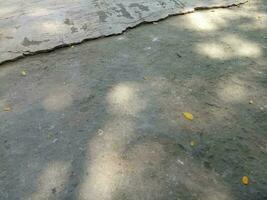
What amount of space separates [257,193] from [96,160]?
3.29 ft

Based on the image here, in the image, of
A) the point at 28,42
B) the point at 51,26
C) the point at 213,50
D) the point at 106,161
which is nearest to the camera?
the point at 106,161

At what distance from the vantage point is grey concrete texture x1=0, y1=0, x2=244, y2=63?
3441mm

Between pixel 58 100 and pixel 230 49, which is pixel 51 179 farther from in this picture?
pixel 230 49

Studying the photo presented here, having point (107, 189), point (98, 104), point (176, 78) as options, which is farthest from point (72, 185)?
point (176, 78)

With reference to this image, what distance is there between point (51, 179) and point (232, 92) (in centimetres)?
157

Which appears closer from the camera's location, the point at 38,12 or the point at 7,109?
the point at 7,109

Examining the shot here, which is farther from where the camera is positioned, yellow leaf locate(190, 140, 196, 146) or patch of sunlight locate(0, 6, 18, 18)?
patch of sunlight locate(0, 6, 18, 18)

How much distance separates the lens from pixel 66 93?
283 cm

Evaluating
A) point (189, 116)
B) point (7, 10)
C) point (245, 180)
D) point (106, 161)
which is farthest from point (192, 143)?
point (7, 10)

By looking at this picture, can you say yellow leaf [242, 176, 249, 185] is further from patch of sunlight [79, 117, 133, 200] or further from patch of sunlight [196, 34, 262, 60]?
patch of sunlight [196, 34, 262, 60]

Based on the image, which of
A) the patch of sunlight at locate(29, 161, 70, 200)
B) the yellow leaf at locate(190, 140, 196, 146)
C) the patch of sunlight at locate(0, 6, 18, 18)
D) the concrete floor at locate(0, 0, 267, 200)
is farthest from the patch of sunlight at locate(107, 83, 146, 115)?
the patch of sunlight at locate(0, 6, 18, 18)

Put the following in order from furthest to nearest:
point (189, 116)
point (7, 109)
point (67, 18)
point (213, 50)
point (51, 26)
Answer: point (67, 18)
point (51, 26)
point (213, 50)
point (7, 109)
point (189, 116)

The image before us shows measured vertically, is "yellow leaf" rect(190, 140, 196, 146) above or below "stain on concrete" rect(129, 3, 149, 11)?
above

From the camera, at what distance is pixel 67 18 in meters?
3.83
